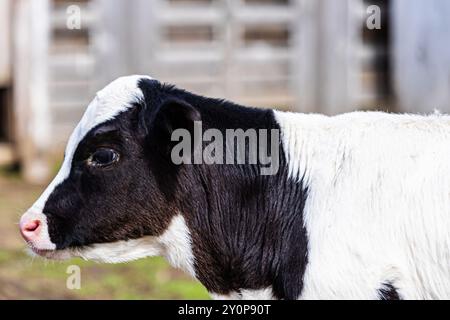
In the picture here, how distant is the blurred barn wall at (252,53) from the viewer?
11.8 meters

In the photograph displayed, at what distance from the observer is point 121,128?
4.57 meters

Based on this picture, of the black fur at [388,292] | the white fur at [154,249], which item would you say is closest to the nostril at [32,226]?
the white fur at [154,249]

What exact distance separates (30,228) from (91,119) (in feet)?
1.81

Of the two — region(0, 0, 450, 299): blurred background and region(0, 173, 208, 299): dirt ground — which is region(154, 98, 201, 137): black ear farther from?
region(0, 0, 450, 299): blurred background

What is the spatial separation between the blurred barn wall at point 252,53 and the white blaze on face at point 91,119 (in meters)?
6.63

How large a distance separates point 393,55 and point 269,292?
8.87 meters

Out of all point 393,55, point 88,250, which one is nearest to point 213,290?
point 88,250

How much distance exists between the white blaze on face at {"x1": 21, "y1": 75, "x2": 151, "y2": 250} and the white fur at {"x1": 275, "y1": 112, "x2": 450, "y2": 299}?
897mm

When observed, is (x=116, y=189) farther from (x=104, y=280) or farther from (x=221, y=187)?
(x=104, y=280)

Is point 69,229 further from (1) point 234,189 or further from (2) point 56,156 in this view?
(2) point 56,156

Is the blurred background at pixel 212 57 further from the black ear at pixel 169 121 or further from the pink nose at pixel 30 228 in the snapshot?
the black ear at pixel 169 121

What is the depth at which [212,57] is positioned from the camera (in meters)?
12.6
